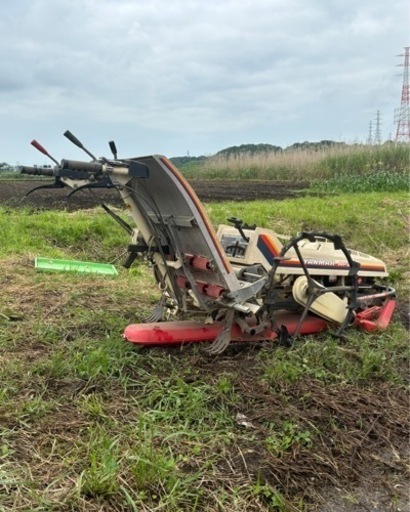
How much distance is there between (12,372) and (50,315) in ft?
4.36

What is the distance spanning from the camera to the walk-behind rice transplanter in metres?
3.45

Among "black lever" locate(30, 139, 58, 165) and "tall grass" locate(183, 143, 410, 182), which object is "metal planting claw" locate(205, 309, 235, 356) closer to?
"black lever" locate(30, 139, 58, 165)

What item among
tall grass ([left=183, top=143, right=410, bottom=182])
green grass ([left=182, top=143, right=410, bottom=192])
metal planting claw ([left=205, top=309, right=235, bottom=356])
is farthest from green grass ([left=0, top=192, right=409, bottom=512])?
tall grass ([left=183, top=143, right=410, bottom=182])

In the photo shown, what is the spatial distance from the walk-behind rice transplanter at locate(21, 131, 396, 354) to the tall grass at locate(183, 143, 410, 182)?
15252mm

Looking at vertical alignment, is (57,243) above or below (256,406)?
above

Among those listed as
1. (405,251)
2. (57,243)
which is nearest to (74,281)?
(57,243)

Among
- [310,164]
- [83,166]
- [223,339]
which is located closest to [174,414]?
[223,339]

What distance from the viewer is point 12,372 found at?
3.43m

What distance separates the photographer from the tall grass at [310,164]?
20.9 meters

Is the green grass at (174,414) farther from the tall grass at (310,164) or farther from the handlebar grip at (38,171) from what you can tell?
the tall grass at (310,164)

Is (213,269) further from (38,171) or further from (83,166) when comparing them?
(38,171)

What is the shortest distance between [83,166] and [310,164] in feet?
71.9

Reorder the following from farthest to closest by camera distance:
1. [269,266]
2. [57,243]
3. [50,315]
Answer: [57,243]
[50,315]
[269,266]

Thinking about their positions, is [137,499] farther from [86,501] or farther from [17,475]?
[17,475]
